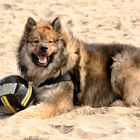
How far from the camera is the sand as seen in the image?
515cm

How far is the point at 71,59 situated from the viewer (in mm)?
6480

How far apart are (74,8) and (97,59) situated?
217 inches

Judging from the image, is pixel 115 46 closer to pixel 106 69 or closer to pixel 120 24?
pixel 106 69

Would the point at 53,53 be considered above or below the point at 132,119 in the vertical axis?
above

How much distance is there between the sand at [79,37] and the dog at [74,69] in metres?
0.25

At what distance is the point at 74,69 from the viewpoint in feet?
21.3

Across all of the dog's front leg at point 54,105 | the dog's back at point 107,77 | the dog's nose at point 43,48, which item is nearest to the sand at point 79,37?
the dog's front leg at point 54,105

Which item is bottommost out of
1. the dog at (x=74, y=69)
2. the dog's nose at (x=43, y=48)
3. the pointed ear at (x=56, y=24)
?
the dog at (x=74, y=69)

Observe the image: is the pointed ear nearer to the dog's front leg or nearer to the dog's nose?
the dog's nose

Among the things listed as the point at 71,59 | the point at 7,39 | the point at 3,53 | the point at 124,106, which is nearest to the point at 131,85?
the point at 124,106

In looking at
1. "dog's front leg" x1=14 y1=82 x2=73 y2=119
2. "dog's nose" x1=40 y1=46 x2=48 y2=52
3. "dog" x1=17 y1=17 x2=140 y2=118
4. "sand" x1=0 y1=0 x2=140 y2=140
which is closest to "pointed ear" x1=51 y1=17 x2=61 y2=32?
"dog" x1=17 y1=17 x2=140 y2=118

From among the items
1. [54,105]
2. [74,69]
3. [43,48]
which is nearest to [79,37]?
Answer: [74,69]

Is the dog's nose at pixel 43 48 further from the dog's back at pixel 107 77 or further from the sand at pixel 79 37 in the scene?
the sand at pixel 79 37

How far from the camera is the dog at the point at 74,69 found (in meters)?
6.36
